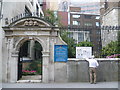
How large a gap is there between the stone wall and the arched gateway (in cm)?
57

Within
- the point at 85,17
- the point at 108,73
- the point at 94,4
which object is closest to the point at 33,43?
the point at 108,73

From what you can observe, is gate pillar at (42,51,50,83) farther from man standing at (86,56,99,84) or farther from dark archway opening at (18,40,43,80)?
dark archway opening at (18,40,43,80)

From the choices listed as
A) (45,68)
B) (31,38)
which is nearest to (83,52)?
(45,68)

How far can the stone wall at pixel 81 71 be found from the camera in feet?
32.9

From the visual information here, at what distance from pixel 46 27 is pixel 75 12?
1701 inches

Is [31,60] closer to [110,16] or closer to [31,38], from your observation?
[31,38]

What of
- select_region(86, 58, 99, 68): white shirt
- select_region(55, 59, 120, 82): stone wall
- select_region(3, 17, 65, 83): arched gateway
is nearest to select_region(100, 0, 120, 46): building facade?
select_region(55, 59, 120, 82): stone wall

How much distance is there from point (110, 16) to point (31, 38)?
2503 centimetres

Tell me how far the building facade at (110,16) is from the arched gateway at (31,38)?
18268mm

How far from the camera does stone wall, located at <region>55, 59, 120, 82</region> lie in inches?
395

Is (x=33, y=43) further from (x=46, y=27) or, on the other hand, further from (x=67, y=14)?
(x=67, y=14)

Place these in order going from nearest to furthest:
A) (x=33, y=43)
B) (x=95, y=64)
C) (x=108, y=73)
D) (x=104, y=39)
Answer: (x=95, y=64)
(x=108, y=73)
(x=33, y=43)
(x=104, y=39)

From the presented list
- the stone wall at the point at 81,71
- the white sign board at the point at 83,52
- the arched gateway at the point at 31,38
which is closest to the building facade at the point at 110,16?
the stone wall at the point at 81,71

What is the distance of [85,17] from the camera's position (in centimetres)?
5294
